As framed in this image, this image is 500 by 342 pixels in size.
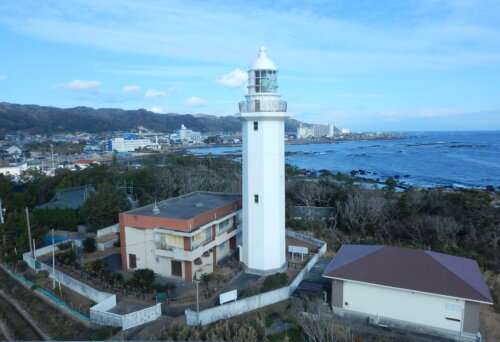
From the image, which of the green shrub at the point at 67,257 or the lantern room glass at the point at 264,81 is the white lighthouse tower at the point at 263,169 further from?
the green shrub at the point at 67,257

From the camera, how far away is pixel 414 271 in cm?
1150

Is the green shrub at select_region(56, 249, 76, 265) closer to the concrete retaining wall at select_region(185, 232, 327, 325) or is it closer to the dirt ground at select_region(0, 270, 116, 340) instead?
the dirt ground at select_region(0, 270, 116, 340)

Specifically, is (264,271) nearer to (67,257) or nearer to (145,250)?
(145,250)

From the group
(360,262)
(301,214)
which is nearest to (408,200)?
(301,214)

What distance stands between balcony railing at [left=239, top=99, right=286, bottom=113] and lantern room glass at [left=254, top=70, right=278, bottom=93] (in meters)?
0.52

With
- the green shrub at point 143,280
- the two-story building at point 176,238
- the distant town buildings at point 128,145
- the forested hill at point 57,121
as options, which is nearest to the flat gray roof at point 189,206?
the two-story building at point 176,238

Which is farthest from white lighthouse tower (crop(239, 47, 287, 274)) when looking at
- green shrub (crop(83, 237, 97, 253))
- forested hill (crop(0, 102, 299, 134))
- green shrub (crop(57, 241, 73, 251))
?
forested hill (crop(0, 102, 299, 134))

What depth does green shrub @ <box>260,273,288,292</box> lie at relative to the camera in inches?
518

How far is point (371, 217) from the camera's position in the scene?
22.6m

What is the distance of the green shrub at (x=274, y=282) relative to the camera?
13164 millimetres

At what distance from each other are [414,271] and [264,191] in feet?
20.3

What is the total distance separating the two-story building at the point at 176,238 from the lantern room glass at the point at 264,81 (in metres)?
5.97

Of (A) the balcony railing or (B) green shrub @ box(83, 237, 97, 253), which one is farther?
(B) green shrub @ box(83, 237, 97, 253)

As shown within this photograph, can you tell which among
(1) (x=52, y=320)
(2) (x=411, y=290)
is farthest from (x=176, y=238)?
(2) (x=411, y=290)
